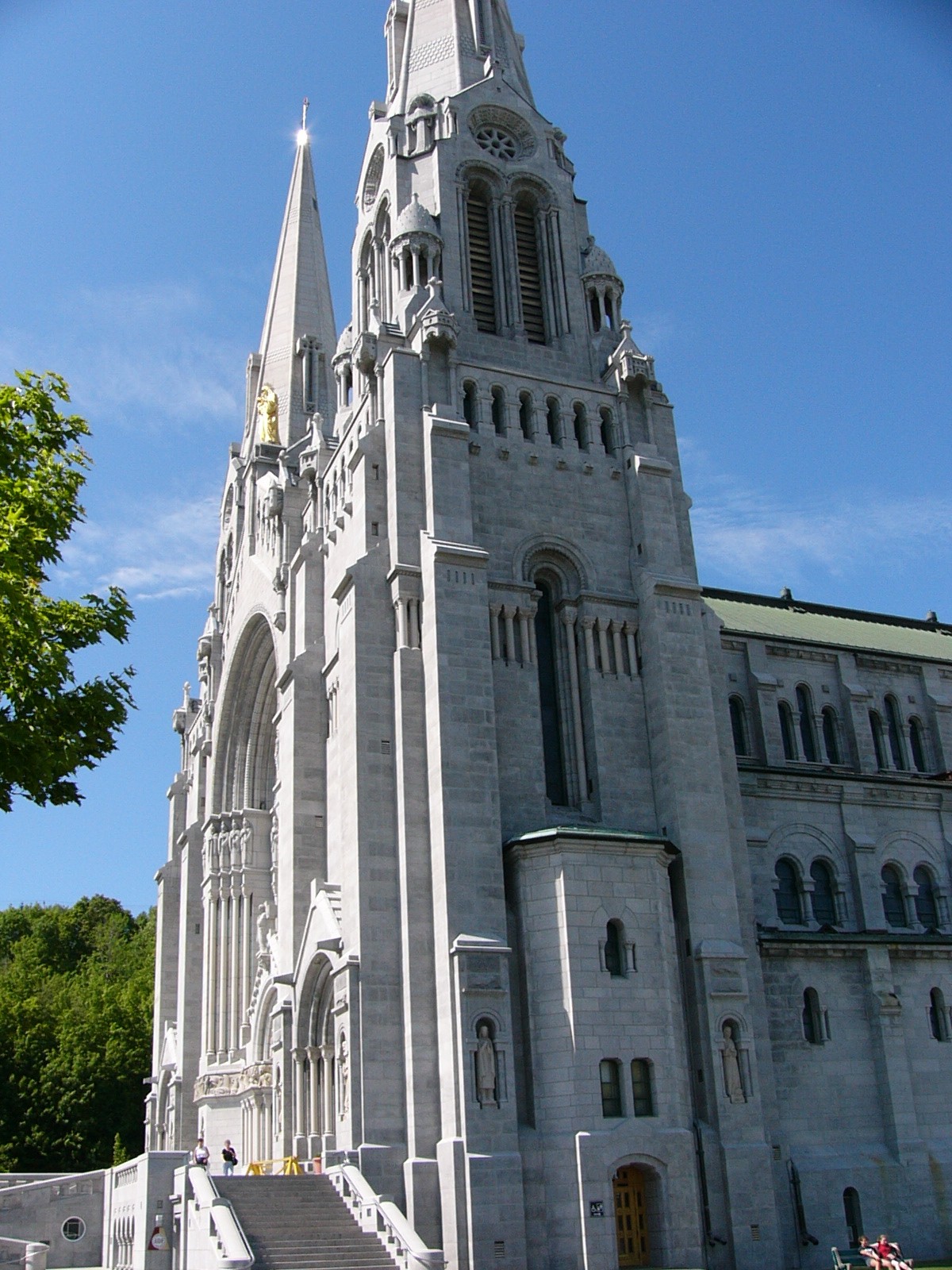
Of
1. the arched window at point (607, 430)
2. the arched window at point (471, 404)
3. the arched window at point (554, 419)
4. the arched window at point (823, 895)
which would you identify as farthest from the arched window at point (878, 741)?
the arched window at point (471, 404)

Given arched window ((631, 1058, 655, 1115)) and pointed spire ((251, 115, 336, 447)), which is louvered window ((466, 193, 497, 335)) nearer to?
pointed spire ((251, 115, 336, 447))

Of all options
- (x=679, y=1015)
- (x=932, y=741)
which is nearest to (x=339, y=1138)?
(x=679, y=1015)

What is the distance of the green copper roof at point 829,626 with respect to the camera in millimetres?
53344

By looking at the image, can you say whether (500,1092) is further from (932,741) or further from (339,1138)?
(932,741)

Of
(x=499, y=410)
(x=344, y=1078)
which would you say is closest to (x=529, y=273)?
(x=499, y=410)

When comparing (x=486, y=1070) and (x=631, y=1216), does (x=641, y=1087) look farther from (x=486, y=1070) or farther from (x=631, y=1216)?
(x=486, y=1070)

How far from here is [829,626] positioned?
2253 inches

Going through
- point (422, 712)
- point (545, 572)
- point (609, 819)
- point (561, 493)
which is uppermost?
point (561, 493)

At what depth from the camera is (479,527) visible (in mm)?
39094

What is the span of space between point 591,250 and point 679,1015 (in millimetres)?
27229

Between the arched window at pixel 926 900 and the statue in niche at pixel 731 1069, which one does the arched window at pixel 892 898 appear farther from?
the statue in niche at pixel 731 1069

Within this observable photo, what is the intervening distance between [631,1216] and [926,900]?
18966 millimetres

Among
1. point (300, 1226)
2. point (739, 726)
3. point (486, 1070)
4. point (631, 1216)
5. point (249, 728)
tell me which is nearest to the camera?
point (300, 1226)

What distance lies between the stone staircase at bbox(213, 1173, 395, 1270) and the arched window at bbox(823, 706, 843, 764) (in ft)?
86.3
